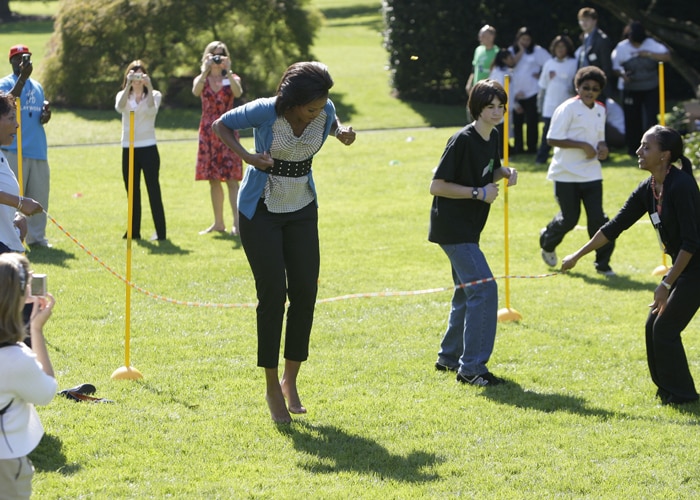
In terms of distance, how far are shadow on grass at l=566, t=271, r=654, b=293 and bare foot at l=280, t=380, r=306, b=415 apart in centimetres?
485

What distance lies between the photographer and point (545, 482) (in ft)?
18.6

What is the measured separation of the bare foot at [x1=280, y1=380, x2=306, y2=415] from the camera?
6793mm

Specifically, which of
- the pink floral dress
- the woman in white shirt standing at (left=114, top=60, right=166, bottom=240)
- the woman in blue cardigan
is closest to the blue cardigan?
the woman in blue cardigan

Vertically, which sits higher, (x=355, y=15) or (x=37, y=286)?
(x=37, y=286)

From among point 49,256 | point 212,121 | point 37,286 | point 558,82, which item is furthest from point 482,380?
point 558,82

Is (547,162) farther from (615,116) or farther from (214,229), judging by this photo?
(214,229)

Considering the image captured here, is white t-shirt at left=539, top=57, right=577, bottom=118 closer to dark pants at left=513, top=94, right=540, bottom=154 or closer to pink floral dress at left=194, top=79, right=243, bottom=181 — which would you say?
dark pants at left=513, top=94, right=540, bottom=154

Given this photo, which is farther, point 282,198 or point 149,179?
point 149,179

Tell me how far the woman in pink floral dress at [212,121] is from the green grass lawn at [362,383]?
62 centimetres

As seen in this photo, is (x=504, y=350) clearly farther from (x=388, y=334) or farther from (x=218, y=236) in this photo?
(x=218, y=236)

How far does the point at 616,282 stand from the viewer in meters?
10.9

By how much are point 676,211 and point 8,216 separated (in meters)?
4.08

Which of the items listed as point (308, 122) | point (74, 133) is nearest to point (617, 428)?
point (308, 122)

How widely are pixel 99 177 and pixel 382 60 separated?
15744 mm
